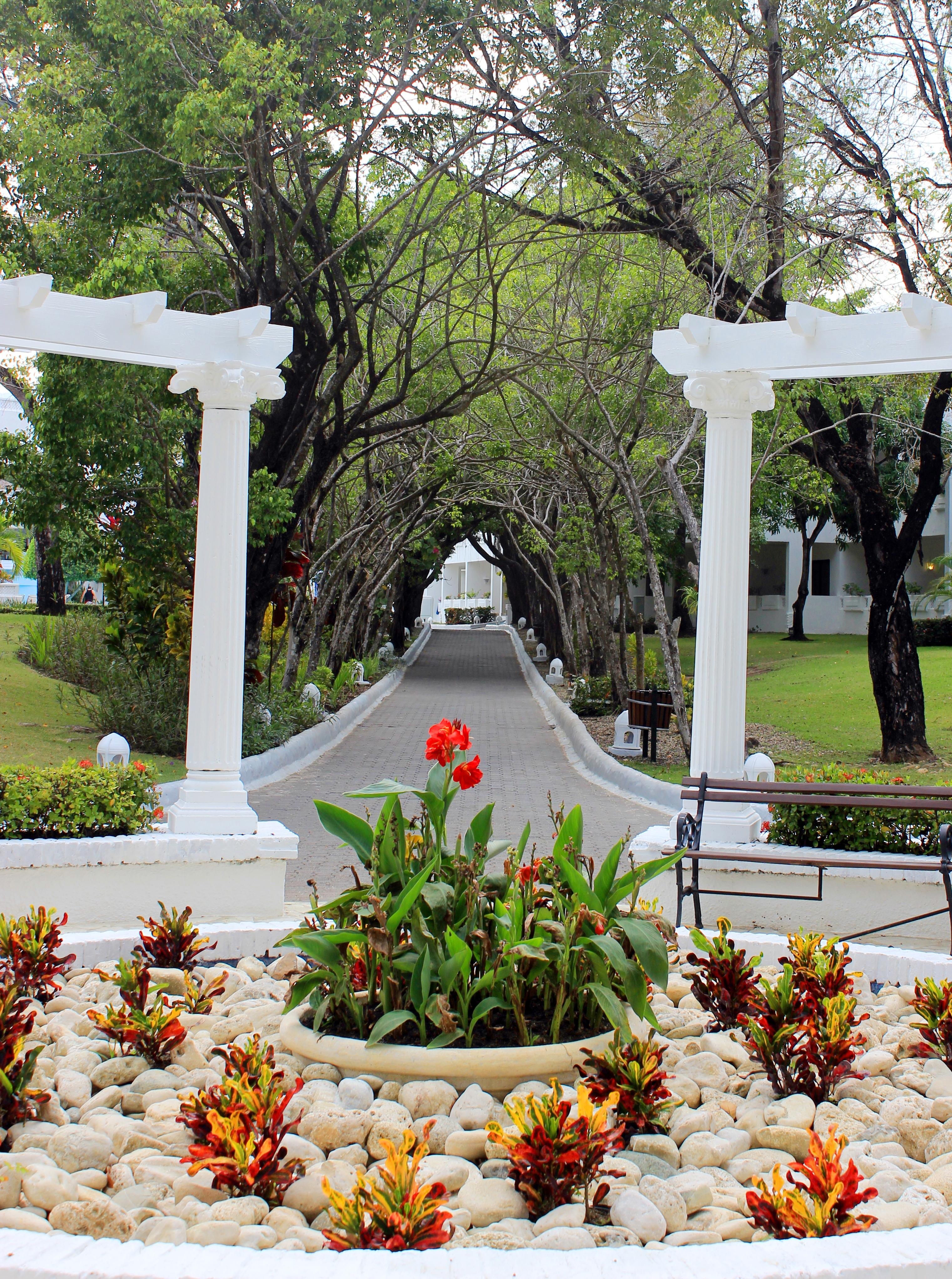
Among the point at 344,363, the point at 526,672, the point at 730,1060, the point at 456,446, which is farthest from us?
the point at 526,672

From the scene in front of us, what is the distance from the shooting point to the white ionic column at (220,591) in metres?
7.39

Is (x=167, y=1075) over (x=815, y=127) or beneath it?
beneath

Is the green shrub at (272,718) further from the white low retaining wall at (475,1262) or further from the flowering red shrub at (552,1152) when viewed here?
the white low retaining wall at (475,1262)

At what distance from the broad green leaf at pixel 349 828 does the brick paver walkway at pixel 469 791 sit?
0.31m

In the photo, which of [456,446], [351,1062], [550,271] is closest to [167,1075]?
[351,1062]

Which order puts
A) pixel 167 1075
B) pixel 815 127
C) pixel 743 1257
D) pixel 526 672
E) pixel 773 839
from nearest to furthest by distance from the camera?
pixel 743 1257
pixel 167 1075
pixel 773 839
pixel 815 127
pixel 526 672

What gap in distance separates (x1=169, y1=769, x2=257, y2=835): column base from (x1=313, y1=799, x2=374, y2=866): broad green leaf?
8.13 feet

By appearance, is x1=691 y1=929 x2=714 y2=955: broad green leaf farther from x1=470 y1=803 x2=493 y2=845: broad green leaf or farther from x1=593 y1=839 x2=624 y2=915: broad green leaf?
x1=470 y1=803 x2=493 y2=845: broad green leaf

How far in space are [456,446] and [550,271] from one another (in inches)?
234

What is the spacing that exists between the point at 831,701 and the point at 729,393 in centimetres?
1558

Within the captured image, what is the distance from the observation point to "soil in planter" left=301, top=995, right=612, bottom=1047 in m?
4.33

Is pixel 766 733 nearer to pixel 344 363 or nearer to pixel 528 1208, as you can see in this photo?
pixel 344 363

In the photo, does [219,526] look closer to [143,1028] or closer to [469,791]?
[143,1028]

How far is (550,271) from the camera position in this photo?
672 inches
